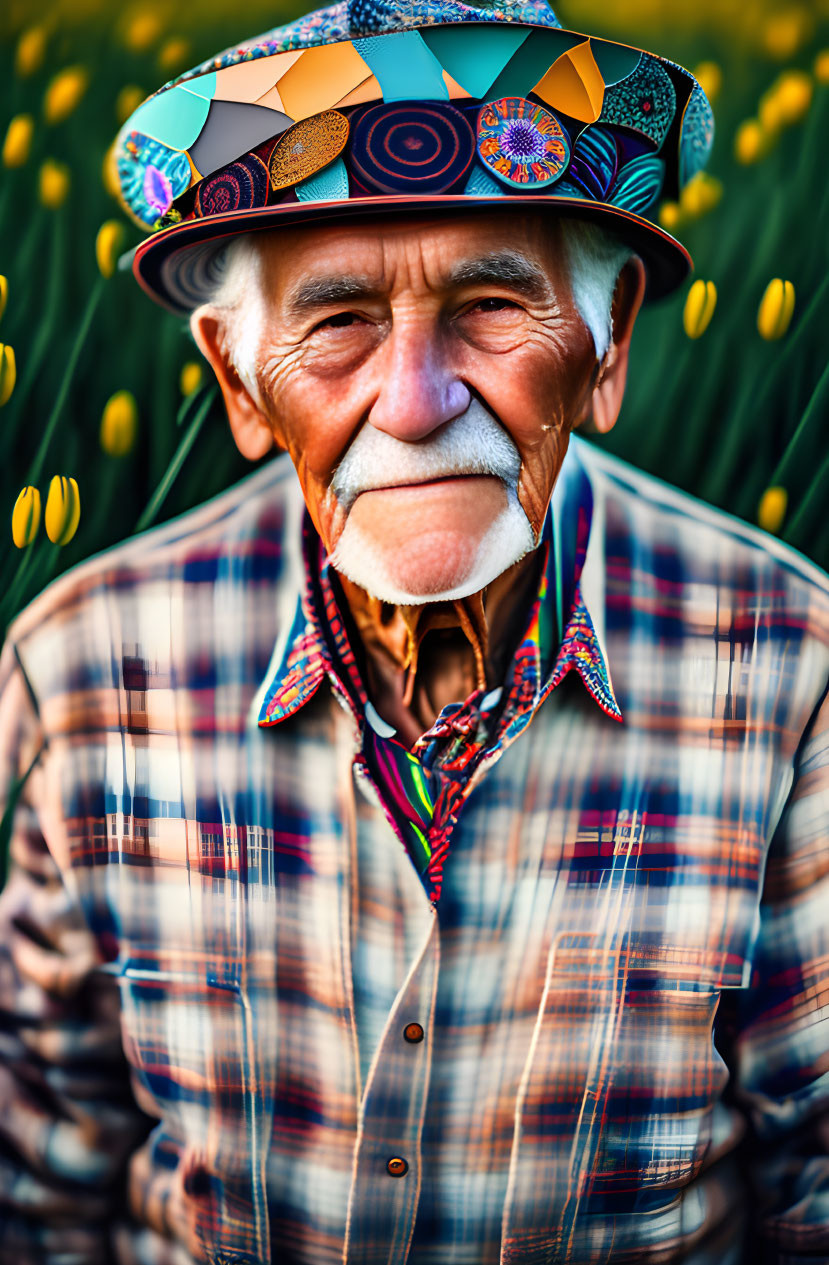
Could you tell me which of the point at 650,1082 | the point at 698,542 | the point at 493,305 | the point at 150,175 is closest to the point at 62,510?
the point at 150,175

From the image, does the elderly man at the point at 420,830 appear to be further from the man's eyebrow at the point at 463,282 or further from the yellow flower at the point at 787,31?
the yellow flower at the point at 787,31

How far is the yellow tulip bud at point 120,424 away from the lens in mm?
1534

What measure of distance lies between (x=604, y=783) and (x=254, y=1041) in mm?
630

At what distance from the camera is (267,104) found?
109 cm

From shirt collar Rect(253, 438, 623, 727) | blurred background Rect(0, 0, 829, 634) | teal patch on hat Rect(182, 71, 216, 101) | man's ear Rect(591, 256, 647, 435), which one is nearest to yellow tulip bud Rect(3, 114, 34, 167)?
blurred background Rect(0, 0, 829, 634)

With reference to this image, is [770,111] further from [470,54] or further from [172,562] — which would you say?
[172,562]

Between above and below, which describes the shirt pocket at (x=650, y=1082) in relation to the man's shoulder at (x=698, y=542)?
below

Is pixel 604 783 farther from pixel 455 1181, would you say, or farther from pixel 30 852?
pixel 30 852

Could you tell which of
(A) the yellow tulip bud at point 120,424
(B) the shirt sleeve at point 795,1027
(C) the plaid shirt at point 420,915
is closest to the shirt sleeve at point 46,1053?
(C) the plaid shirt at point 420,915

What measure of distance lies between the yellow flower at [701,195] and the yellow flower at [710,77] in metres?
0.11

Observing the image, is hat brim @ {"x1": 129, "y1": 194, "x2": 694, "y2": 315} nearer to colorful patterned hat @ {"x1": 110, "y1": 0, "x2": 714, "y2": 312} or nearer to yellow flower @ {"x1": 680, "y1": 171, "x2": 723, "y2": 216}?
colorful patterned hat @ {"x1": 110, "y1": 0, "x2": 714, "y2": 312}

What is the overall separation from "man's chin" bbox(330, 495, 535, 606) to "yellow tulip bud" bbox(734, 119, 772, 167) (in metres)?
0.77

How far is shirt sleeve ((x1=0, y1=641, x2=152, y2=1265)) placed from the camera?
1.47 m

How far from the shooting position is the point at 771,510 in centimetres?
156
